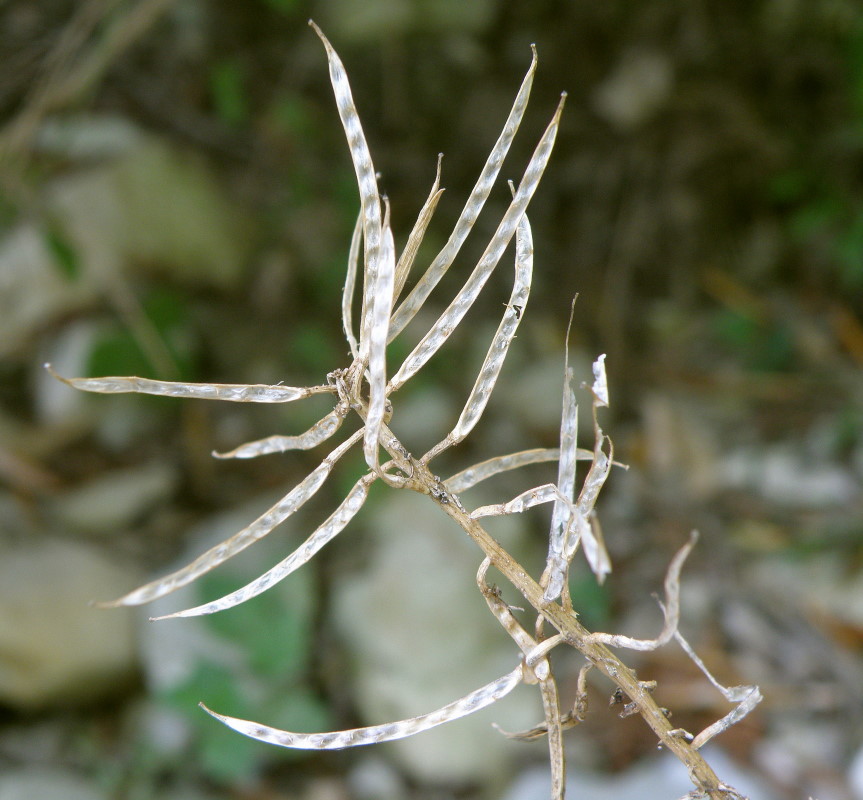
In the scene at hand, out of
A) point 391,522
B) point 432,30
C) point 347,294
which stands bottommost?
point 391,522

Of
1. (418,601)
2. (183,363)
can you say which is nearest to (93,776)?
(418,601)

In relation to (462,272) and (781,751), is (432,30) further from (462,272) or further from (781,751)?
(781,751)

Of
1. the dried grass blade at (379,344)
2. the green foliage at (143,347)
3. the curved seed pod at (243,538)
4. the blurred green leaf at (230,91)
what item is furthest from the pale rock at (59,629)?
the dried grass blade at (379,344)

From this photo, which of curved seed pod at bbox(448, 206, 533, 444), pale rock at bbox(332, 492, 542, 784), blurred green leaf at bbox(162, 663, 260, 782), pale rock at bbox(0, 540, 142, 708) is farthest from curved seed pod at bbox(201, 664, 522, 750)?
pale rock at bbox(0, 540, 142, 708)

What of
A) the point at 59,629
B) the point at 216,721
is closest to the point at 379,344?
the point at 216,721

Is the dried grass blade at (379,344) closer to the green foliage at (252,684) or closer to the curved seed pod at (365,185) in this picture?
the curved seed pod at (365,185)

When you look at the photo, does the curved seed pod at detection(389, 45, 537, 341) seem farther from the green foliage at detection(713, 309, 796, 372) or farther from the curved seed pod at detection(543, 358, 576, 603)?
the green foliage at detection(713, 309, 796, 372)
